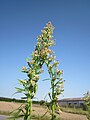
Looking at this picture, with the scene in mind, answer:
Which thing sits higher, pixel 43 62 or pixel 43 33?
pixel 43 33

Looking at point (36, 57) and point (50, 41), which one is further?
point (50, 41)

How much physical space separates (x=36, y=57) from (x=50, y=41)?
1.94ft

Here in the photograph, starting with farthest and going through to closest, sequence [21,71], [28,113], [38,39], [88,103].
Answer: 1. [88,103]
2. [38,39]
3. [21,71]
4. [28,113]

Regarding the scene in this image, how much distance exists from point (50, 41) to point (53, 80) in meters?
0.67

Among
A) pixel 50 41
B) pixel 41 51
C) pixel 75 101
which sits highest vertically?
pixel 75 101

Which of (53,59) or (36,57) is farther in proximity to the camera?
(53,59)

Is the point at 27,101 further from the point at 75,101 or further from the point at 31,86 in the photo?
the point at 75,101

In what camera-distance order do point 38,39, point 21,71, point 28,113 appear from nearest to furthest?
point 28,113
point 21,71
point 38,39

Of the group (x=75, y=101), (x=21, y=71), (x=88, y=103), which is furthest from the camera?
(x=75, y=101)

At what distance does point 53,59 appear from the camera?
13.8 ft

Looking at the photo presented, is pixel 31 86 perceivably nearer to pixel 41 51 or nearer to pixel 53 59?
pixel 41 51

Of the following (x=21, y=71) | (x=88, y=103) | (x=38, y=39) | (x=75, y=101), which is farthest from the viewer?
(x=75, y=101)

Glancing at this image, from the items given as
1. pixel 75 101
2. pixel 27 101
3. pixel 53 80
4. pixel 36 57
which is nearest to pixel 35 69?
pixel 36 57

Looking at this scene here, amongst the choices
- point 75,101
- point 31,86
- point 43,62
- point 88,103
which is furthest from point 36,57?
point 75,101
